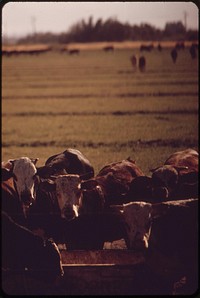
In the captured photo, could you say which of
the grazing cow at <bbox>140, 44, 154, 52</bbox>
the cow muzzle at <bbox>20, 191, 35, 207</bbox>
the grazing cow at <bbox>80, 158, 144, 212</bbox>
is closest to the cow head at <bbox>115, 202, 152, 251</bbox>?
the grazing cow at <bbox>80, 158, 144, 212</bbox>

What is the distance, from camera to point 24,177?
5.05 m

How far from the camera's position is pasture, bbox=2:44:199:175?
231 inches

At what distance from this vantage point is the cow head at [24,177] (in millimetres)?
4836

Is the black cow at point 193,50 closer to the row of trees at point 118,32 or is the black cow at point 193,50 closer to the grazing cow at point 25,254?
the row of trees at point 118,32

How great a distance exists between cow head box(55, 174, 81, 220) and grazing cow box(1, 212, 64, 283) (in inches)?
18.5

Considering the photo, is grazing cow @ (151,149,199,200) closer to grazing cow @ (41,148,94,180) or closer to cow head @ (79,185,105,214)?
cow head @ (79,185,105,214)

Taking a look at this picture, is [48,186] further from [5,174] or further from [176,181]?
[176,181]

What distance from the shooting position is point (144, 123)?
6629 millimetres

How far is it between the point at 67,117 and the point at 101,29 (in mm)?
7111

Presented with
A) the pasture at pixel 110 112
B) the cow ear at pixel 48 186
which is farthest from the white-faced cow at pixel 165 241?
the pasture at pixel 110 112

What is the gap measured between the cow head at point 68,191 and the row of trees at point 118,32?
1.48 m

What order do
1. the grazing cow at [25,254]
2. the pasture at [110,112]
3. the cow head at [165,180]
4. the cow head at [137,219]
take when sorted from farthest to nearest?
the pasture at [110,112] → the cow head at [165,180] → the cow head at [137,219] → the grazing cow at [25,254]

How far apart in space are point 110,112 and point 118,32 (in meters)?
5.66

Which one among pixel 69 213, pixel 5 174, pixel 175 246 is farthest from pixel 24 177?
pixel 175 246
